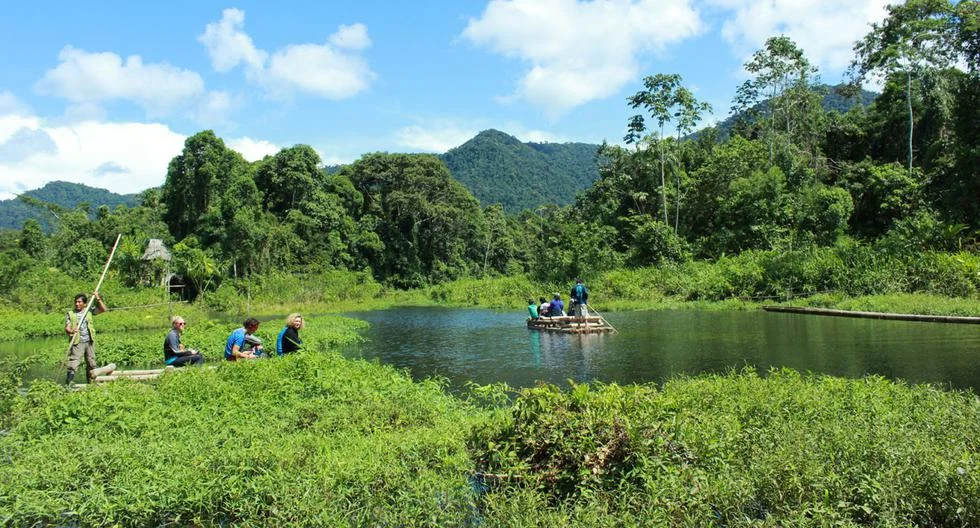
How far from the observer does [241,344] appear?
43.6 feet

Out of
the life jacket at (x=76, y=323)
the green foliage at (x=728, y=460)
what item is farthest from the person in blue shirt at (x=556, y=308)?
the green foliage at (x=728, y=460)

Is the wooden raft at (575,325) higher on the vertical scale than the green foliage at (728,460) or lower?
lower

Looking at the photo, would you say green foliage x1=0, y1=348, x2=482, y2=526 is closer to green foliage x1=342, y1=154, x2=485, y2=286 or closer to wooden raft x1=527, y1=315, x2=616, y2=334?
wooden raft x1=527, y1=315, x2=616, y2=334

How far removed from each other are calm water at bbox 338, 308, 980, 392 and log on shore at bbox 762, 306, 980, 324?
67cm

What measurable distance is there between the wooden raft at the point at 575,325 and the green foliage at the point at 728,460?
46.9 feet

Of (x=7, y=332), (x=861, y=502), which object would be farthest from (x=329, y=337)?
(x=861, y=502)

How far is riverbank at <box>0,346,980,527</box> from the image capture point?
5277 mm

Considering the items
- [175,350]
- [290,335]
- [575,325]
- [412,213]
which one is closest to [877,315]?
[575,325]

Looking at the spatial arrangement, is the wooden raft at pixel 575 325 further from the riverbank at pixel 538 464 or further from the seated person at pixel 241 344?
the riverbank at pixel 538 464

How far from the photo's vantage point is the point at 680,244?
137ft

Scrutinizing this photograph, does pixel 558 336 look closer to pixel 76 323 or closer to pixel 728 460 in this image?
pixel 76 323

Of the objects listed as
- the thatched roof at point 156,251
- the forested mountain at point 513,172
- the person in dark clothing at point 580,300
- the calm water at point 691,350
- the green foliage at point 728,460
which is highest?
the forested mountain at point 513,172

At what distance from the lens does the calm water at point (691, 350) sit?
44.4ft

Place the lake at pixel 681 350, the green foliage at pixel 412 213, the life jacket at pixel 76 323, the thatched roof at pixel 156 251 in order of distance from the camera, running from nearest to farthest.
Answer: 1. the life jacket at pixel 76 323
2. the lake at pixel 681 350
3. the thatched roof at pixel 156 251
4. the green foliage at pixel 412 213
